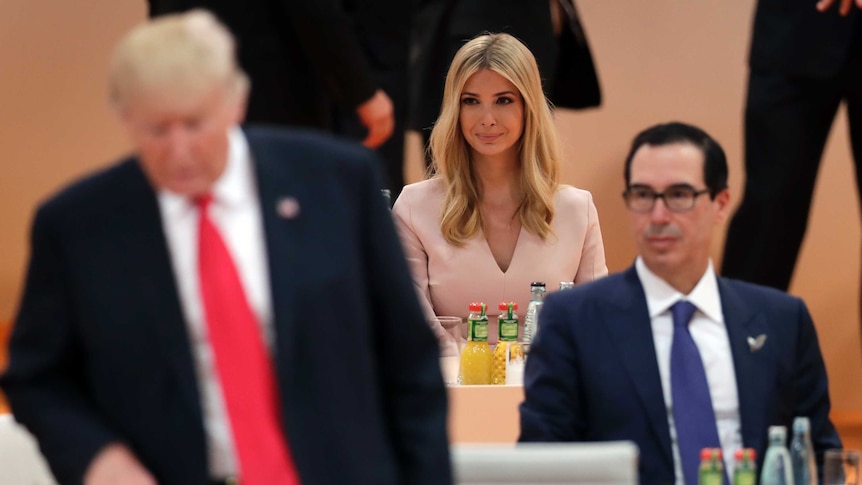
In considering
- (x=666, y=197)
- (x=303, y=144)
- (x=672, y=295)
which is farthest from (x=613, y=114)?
(x=303, y=144)

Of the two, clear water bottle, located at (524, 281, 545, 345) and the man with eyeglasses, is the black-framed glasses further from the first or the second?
clear water bottle, located at (524, 281, 545, 345)

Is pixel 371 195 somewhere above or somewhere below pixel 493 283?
above

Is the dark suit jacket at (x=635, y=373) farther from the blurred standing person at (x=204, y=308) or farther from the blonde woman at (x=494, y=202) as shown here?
the blonde woman at (x=494, y=202)

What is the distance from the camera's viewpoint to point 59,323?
1963 mm

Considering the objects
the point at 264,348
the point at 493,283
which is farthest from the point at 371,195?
the point at 493,283

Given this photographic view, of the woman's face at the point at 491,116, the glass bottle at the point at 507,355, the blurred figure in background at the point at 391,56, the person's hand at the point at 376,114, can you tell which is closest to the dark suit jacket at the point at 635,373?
the glass bottle at the point at 507,355

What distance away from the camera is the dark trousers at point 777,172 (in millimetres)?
5520

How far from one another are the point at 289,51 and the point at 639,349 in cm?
146

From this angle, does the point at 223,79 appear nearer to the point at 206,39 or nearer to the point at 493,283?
the point at 206,39

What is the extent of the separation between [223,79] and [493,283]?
289 centimetres

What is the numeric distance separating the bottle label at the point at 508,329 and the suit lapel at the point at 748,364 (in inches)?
44.4

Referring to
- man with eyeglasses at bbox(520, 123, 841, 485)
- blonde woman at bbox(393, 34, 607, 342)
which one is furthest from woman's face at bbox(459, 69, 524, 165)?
man with eyeglasses at bbox(520, 123, 841, 485)

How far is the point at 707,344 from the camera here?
303 cm

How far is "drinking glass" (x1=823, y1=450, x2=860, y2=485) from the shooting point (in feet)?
9.27
